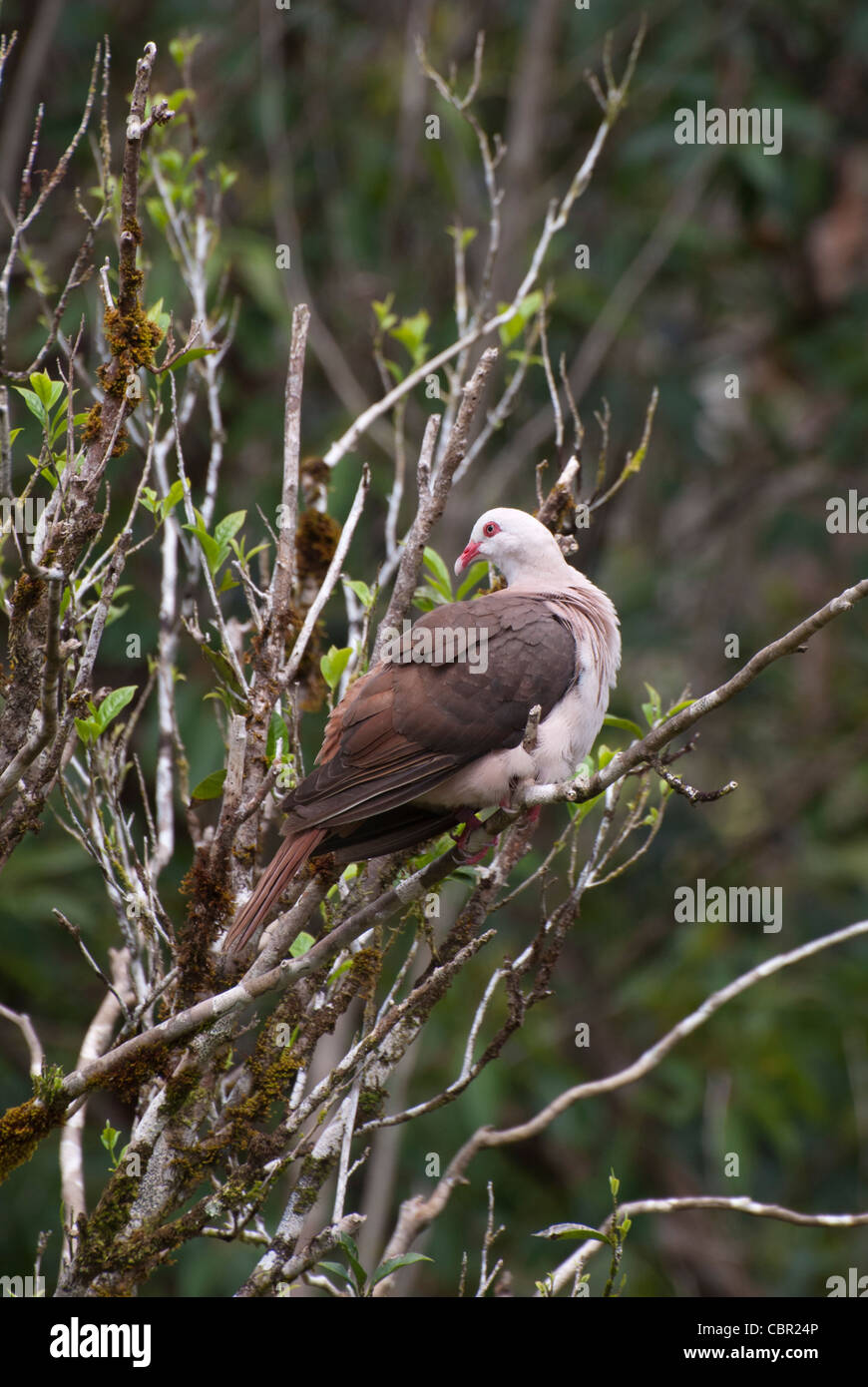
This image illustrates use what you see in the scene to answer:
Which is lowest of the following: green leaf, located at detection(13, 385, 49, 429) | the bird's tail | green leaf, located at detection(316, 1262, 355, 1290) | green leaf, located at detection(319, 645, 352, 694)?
green leaf, located at detection(316, 1262, 355, 1290)

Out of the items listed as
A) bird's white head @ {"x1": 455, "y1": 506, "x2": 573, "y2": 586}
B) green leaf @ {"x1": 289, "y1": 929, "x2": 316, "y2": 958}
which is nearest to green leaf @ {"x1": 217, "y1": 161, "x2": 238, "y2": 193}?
bird's white head @ {"x1": 455, "y1": 506, "x2": 573, "y2": 586}

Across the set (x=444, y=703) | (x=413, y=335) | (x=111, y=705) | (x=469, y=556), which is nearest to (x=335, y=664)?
(x=444, y=703)

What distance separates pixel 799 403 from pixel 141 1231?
11.2m

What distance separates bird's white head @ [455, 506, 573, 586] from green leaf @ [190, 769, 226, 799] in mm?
1263

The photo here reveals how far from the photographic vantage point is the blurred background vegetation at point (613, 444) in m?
8.66

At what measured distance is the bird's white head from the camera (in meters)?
4.57

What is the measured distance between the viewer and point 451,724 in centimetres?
399

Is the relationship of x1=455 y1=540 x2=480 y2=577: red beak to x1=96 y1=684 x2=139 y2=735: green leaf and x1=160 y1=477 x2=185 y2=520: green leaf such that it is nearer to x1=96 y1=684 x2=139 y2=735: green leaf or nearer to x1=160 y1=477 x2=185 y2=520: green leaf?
x1=160 y1=477 x2=185 y2=520: green leaf

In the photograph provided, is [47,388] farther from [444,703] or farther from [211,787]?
[444,703]

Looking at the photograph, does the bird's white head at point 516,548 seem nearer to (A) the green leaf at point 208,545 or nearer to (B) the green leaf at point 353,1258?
(A) the green leaf at point 208,545

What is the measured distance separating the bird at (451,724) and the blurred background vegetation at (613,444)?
3410 millimetres

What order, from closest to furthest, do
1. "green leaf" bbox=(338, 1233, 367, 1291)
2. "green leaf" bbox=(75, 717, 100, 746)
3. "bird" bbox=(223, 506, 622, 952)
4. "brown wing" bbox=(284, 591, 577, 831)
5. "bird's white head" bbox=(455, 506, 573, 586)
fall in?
1. "green leaf" bbox=(338, 1233, 367, 1291)
2. "green leaf" bbox=(75, 717, 100, 746)
3. "bird" bbox=(223, 506, 622, 952)
4. "brown wing" bbox=(284, 591, 577, 831)
5. "bird's white head" bbox=(455, 506, 573, 586)

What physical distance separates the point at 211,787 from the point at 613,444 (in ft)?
21.9

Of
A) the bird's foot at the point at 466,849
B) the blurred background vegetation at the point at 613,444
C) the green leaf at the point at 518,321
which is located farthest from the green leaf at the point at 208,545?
the blurred background vegetation at the point at 613,444
